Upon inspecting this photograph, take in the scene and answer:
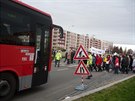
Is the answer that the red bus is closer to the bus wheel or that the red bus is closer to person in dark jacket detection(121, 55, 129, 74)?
the bus wheel

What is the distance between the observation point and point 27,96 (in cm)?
1001

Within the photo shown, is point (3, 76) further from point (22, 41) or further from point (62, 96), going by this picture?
point (62, 96)

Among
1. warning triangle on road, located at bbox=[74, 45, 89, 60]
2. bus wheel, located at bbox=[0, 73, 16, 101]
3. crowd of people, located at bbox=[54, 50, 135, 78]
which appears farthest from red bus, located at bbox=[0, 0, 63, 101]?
crowd of people, located at bbox=[54, 50, 135, 78]

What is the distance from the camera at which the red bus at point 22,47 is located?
863 centimetres

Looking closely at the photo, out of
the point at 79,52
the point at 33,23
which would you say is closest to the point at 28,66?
the point at 33,23

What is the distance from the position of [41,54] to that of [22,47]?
1552 mm

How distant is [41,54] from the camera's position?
35.6ft

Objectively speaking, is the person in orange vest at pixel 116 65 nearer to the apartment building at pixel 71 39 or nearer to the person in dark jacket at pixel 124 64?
the person in dark jacket at pixel 124 64

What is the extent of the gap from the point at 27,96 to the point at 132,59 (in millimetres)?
19155

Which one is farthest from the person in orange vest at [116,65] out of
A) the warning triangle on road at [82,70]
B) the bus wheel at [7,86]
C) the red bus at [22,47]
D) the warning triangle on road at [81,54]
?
the bus wheel at [7,86]

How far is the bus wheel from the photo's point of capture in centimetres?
871

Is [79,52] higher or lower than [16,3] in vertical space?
lower

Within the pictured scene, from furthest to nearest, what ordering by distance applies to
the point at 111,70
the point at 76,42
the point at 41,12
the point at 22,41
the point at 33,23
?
the point at 76,42
the point at 111,70
the point at 41,12
the point at 33,23
the point at 22,41

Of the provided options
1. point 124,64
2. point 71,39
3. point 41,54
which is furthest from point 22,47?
point 71,39
